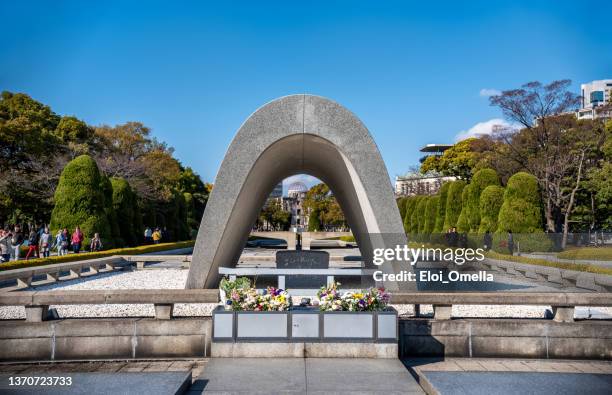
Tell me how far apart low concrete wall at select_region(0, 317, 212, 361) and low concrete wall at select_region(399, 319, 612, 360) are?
9.48 ft

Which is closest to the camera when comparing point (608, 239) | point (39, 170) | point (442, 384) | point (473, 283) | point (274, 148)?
point (442, 384)

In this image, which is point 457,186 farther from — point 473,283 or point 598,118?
point 473,283

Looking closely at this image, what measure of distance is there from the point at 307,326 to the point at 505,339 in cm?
281

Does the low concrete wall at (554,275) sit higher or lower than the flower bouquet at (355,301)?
lower

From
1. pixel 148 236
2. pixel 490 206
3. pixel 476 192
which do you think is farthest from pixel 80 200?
pixel 476 192

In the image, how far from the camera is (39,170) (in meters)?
29.2

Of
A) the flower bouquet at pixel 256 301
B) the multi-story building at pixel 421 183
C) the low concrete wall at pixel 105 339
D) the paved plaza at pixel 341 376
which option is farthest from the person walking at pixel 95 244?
the multi-story building at pixel 421 183

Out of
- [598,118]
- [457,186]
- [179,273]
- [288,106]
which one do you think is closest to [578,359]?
[288,106]

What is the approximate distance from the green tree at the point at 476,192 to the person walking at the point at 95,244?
64.5ft

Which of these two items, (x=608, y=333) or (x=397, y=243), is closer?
(x=608, y=333)

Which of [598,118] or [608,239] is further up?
[598,118]

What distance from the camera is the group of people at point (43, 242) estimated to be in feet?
59.2

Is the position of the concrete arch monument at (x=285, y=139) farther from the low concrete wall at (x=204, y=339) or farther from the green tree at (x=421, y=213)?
the green tree at (x=421, y=213)

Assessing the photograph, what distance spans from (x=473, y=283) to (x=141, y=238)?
21.9 m
